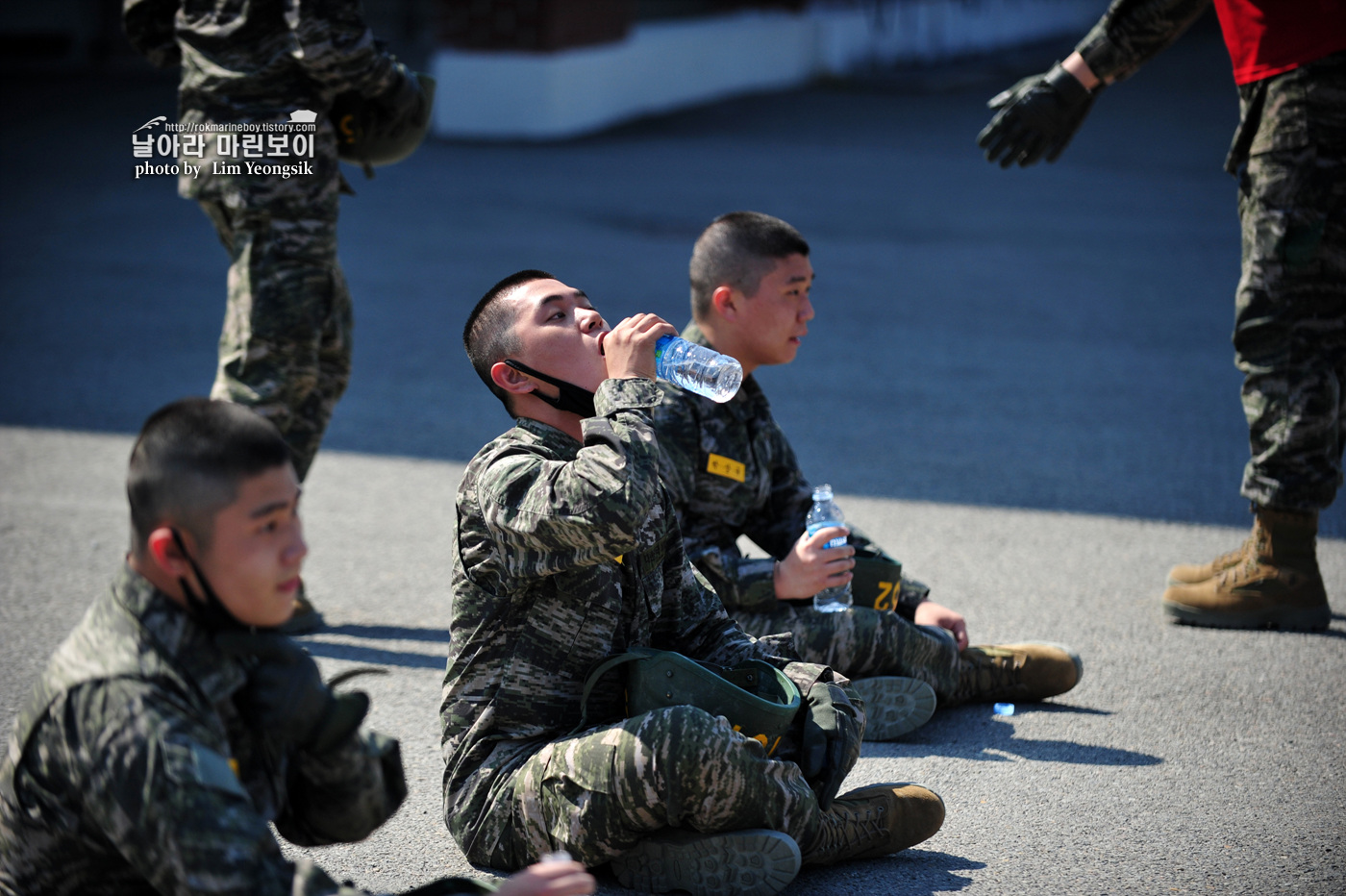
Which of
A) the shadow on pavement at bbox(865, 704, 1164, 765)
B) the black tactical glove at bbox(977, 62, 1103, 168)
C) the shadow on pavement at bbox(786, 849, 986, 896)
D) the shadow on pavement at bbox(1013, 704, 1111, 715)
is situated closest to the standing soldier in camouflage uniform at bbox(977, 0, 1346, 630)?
the black tactical glove at bbox(977, 62, 1103, 168)

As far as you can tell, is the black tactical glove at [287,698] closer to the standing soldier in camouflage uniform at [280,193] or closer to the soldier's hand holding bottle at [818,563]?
the soldier's hand holding bottle at [818,563]

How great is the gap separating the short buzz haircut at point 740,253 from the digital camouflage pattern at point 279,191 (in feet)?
4.30

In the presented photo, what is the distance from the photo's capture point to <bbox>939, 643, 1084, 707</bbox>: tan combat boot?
4.11 meters

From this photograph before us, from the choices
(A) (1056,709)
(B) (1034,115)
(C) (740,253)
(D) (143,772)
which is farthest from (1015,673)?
(D) (143,772)

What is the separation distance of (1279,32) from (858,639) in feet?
8.20

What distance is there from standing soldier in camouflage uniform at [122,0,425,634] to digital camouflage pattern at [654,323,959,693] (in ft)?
4.39

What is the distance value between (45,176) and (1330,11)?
11597 mm

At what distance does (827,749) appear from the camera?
304 cm

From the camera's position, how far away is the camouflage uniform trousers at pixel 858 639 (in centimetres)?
389

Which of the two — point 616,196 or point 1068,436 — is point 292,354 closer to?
point 1068,436

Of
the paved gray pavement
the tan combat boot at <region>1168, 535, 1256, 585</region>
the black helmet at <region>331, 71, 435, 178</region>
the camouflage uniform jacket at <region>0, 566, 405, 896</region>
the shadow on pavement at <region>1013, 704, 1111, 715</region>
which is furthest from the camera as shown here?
the black helmet at <region>331, 71, 435, 178</region>

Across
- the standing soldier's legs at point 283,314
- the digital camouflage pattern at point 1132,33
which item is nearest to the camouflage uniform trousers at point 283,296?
the standing soldier's legs at point 283,314

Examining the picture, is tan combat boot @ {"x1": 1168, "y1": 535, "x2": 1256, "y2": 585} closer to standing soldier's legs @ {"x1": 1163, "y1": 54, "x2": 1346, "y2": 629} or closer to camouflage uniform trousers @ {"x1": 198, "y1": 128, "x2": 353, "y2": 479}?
standing soldier's legs @ {"x1": 1163, "y1": 54, "x2": 1346, "y2": 629}

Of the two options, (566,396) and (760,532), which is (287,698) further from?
(760,532)
